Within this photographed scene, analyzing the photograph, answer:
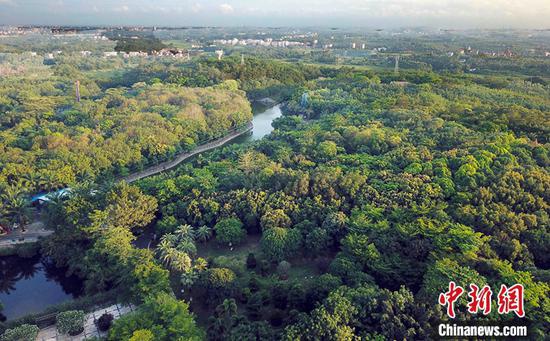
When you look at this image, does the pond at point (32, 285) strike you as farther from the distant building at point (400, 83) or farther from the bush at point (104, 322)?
the distant building at point (400, 83)

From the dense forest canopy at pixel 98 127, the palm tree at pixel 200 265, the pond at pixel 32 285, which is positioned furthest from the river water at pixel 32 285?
the palm tree at pixel 200 265

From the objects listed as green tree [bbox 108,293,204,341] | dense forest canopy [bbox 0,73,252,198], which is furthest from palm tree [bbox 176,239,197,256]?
dense forest canopy [bbox 0,73,252,198]

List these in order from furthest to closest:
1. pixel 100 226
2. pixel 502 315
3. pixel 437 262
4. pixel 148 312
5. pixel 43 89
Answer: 1. pixel 43 89
2. pixel 100 226
3. pixel 437 262
4. pixel 148 312
5. pixel 502 315

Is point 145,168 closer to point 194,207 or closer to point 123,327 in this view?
point 194,207

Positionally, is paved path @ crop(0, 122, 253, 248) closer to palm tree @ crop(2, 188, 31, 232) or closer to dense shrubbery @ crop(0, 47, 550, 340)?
palm tree @ crop(2, 188, 31, 232)

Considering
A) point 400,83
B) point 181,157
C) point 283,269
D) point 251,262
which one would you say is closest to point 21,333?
point 251,262

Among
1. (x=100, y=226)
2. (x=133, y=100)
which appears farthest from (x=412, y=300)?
(x=133, y=100)

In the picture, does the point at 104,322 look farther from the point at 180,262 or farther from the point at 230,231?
the point at 230,231
